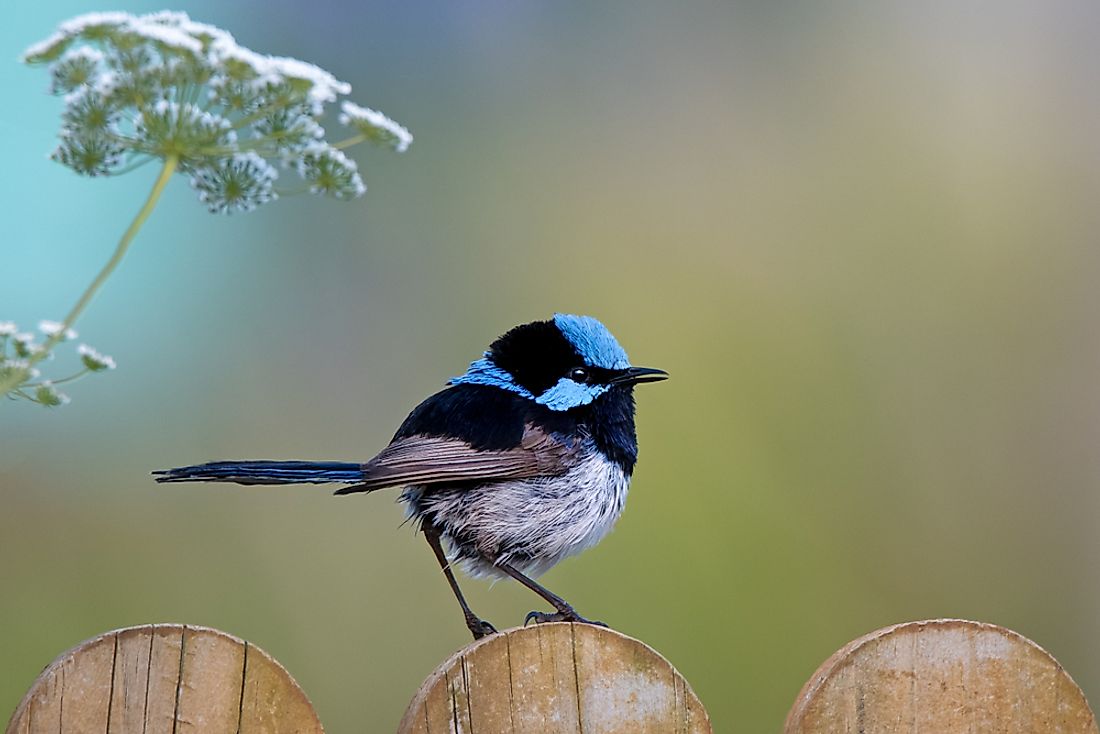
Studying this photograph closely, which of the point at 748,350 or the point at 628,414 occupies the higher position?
the point at 748,350

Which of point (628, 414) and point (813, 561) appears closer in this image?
point (628, 414)

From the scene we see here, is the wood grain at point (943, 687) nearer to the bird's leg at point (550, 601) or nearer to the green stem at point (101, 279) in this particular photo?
the bird's leg at point (550, 601)

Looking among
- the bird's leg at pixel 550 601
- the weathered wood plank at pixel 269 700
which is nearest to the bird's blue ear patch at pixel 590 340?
the bird's leg at pixel 550 601

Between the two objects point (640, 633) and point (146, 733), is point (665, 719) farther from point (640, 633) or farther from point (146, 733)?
point (640, 633)

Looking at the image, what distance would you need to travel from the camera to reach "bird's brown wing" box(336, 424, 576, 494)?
2059 mm

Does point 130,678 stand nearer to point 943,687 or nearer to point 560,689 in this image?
point 560,689

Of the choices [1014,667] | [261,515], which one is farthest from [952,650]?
[261,515]

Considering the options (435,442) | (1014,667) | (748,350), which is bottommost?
(1014,667)

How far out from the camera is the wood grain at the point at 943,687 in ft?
5.69

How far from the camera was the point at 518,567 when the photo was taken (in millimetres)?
2279

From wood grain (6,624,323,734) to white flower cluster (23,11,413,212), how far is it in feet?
1.83

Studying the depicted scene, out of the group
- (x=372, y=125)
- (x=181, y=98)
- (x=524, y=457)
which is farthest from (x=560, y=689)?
(x=181, y=98)

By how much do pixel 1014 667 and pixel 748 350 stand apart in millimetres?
2436

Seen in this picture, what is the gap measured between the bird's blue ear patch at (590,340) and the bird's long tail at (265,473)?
0.48 meters
